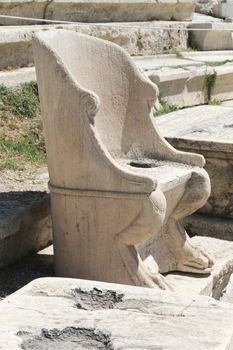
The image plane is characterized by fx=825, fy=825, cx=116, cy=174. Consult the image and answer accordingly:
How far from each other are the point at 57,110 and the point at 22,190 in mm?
890

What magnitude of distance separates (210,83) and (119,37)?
101 centimetres

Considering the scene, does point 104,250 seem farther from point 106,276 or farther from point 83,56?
point 83,56

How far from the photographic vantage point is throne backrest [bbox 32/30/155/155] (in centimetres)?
462

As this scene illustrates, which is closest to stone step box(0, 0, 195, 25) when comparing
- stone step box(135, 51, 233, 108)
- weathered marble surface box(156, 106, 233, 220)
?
stone step box(135, 51, 233, 108)

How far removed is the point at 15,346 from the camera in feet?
8.39

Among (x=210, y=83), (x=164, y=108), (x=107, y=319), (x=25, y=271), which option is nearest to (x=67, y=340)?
(x=107, y=319)

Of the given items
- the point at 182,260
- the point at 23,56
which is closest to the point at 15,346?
the point at 182,260

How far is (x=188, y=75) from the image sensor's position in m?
→ 7.70

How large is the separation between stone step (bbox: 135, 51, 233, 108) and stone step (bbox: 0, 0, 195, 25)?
1.80ft

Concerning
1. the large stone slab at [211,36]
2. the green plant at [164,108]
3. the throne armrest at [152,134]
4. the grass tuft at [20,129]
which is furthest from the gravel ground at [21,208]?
the large stone slab at [211,36]

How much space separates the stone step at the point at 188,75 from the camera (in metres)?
7.41

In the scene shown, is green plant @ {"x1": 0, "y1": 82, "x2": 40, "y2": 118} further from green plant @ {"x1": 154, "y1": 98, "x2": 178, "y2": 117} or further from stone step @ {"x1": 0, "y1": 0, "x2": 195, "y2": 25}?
green plant @ {"x1": 154, "y1": 98, "x2": 178, "y2": 117}

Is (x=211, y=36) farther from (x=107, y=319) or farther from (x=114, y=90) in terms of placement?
Result: (x=107, y=319)

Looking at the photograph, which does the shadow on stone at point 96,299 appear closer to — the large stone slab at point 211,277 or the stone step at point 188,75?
the large stone slab at point 211,277
